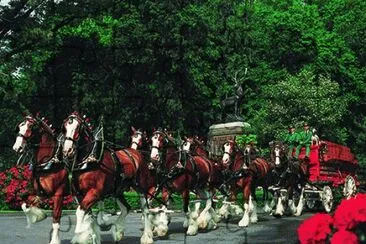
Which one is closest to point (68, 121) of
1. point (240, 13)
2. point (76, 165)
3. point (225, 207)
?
point (76, 165)

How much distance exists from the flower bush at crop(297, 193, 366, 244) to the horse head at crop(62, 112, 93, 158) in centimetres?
672

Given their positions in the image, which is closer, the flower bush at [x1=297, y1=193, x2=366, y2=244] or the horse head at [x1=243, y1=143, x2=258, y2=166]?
the flower bush at [x1=297, y1=193, x2=366, y2=244]

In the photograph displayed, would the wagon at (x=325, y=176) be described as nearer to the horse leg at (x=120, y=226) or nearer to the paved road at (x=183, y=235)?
the paved road at (x=183, y=235)

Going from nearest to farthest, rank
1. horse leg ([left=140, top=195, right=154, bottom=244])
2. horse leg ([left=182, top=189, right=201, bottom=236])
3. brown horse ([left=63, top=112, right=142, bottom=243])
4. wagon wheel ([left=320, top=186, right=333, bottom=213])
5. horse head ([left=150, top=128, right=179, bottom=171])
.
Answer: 1. brown horse ([left=63, top=112, right=142, bottom=243])
2. horse leg ([left=140, top=195, right=154, bottom=244])
3. horse head ([left=150, top=128, right=179, bottom=171])
4. horse leg ([left=182, top=189, right=201, bottom=236])
5. wagon wheel ([left=320, top=186, right=333, bottom=213])

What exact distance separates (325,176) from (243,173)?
269 inches

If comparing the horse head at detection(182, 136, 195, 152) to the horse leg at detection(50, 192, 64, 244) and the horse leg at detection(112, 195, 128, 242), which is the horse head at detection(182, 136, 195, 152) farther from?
the horse leg at detection(50, 192, 64, 244)

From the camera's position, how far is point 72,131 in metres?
11.9

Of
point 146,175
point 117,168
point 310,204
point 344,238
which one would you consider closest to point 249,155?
point 146,175

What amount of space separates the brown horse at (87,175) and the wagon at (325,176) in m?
12.0

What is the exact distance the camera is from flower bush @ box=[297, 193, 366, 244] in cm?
546

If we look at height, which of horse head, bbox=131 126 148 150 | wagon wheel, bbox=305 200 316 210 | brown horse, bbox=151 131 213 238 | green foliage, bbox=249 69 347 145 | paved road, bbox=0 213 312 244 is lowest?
paved road, bbox=0 213 312 244

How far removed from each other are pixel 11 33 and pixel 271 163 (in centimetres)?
1707

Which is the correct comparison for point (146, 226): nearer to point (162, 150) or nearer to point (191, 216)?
point (191, 216)

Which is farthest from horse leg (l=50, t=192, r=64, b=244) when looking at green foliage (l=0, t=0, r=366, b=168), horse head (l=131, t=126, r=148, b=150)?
green foliage (l=0, t=0, r=366, b=168)
